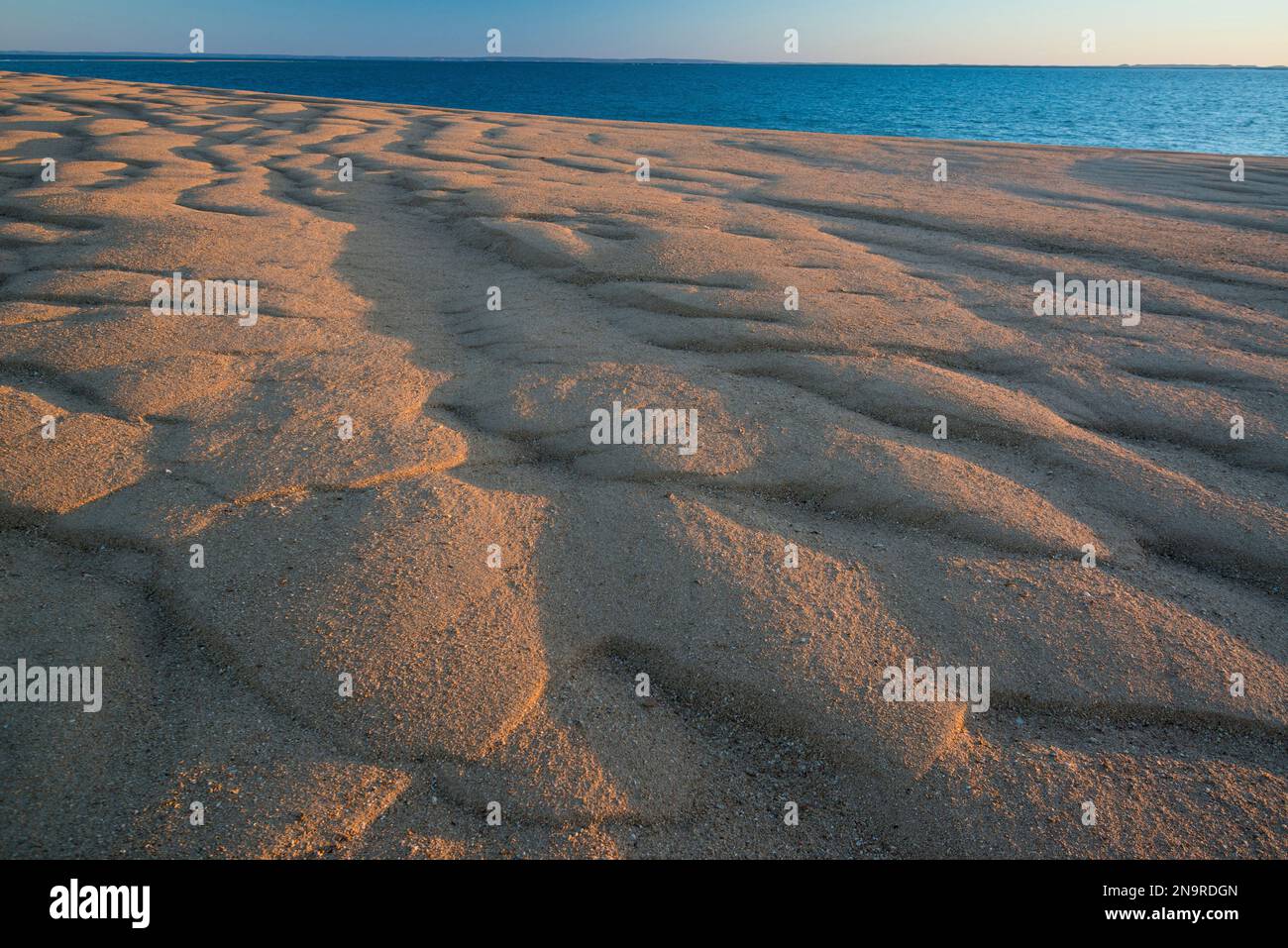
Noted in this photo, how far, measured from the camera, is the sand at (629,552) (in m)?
1.60

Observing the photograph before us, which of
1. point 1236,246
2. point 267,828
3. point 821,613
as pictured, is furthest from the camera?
point 1236,246

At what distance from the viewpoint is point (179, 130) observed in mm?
8250

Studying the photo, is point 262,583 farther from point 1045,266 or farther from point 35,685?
point 1045,266

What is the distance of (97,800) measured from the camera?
1.54 m

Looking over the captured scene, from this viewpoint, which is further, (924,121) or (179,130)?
(924,121)

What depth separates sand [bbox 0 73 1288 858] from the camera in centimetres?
160

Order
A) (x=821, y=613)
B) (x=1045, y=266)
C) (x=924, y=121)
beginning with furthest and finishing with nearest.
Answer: (x=924, y=121) < (x=1045, y=266) < (x=821, y=613)

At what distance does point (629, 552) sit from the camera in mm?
2236

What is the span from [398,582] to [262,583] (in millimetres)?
343
